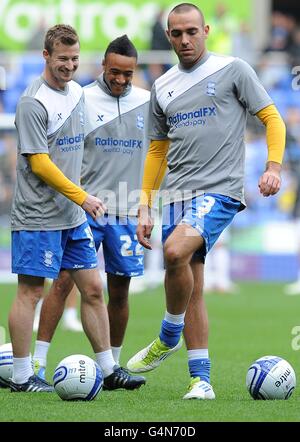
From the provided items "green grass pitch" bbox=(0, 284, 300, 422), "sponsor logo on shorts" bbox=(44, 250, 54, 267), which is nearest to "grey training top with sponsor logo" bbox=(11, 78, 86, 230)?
"sponsor logo on shorts" bbox=(44, 250, 54, 267)

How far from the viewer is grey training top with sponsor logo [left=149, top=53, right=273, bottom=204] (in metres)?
7.36

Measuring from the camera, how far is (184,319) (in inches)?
293

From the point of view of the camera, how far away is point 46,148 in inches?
290

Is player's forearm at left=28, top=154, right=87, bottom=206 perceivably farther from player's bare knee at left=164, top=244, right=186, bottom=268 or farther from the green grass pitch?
the green grass pitch

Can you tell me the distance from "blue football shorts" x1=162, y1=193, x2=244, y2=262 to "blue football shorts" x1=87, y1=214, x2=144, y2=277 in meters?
0.89

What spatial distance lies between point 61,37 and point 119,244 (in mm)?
1753

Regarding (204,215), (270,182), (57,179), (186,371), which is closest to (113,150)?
(57,179)

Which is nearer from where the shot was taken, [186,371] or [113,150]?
[113,150]

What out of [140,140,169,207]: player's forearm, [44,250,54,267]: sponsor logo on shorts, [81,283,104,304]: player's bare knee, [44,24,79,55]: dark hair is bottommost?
[81,283,104,304]: player's bare knee

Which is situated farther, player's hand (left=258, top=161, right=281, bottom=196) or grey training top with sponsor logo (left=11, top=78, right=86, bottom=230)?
grey training top with sponsor logo (left=11, top=78, right=86, bottom=230)

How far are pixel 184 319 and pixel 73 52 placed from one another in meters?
1.94

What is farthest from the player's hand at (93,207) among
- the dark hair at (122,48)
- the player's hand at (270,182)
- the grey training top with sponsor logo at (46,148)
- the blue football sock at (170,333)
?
the dark hair at (122,48)

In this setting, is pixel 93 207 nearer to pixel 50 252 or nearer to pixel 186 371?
pixel 50 252

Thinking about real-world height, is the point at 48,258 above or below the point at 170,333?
above
